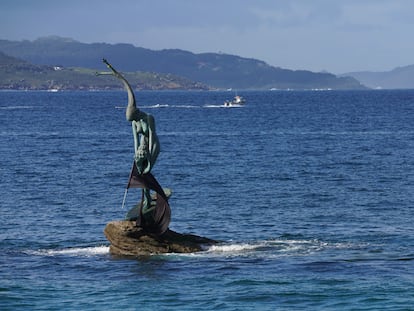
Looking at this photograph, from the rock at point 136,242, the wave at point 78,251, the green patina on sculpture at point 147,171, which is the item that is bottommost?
the wave at point 78,251

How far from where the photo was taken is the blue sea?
3631cm

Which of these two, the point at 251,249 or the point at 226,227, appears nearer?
the point at 251,249

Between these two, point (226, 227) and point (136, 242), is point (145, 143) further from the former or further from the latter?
point (226, 227)

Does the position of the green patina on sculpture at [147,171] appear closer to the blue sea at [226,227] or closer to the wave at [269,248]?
the blue sea at [226,227]

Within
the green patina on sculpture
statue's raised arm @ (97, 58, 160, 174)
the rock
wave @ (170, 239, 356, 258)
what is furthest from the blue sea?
statue's raised arm @ (97, 58, 160, 174)

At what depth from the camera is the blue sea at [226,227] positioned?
36.3 m

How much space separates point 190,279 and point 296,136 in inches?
3533

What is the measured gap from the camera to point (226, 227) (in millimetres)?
52156

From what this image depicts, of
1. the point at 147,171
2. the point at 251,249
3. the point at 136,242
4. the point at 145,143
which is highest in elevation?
the point at 145,143

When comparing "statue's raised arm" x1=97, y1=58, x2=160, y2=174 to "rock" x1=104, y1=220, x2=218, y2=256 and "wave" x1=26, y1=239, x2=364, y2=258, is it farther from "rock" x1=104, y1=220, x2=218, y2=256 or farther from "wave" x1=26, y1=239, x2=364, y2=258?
"wave" x1=26, y1=239, x2=364, y2=258

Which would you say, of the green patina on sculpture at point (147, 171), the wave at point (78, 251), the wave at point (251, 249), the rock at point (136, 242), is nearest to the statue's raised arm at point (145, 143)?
the green patina on sculpture at point (147, 171)

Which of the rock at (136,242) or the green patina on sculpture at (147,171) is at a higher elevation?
the green patina on sculpture at (147,171)

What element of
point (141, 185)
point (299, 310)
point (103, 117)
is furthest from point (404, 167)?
point (103, 117)

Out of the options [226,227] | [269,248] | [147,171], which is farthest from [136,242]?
[226,227]
